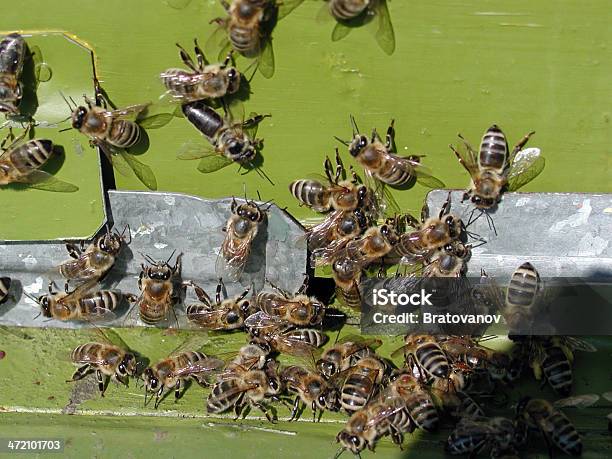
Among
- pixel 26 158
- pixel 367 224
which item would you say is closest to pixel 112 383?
pixel 26 158

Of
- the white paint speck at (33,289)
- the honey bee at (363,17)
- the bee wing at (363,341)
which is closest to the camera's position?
the honey bee at (363,17)

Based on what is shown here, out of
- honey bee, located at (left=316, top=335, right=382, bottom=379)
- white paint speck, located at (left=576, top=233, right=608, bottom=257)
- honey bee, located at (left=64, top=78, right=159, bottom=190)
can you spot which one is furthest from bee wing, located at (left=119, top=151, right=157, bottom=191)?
white paint speck, located at (left=576, top=233, right=608, bottom=257)

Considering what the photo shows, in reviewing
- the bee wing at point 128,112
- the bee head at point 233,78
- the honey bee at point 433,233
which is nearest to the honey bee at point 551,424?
the honey bee at point 433,233

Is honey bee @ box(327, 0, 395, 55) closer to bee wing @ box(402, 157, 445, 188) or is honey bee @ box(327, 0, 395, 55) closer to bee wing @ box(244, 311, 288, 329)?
bee wing @ box(402, 157, 445, 188)

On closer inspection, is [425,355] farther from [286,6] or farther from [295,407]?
[286,6]

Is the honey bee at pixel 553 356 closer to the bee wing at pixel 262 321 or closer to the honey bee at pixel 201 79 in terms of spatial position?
the bee wing at pixel 262 321

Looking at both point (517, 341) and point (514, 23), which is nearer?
point (514, 23)

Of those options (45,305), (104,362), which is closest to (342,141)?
(104,362)

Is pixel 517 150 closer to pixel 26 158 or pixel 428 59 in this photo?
pixel 428 59
